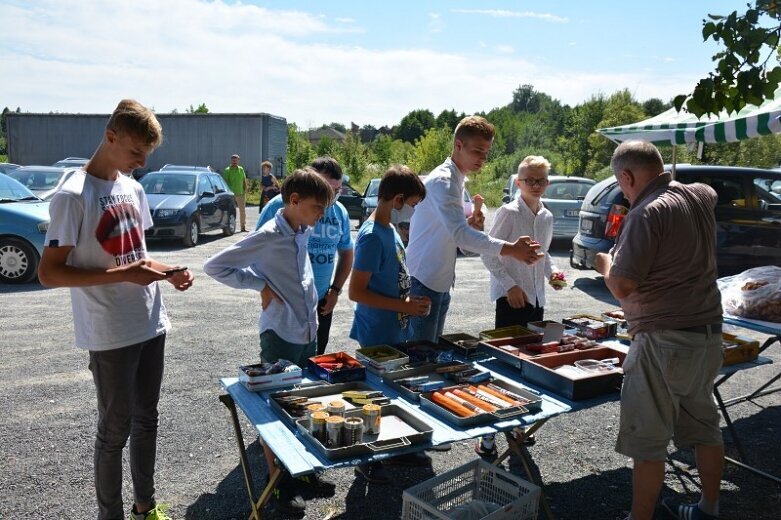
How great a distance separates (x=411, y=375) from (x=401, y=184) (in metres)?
0.98

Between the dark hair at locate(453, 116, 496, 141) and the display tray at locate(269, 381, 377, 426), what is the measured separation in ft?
5.24

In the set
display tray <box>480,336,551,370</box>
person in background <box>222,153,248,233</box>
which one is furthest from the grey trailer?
display tray <box>480,336,551,370</box>

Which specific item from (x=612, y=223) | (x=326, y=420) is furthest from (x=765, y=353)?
(x=326, y=420)

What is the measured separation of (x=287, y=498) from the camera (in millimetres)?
3174

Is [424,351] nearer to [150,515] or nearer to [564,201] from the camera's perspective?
[150,515]

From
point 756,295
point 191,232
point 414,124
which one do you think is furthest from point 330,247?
point 414,124

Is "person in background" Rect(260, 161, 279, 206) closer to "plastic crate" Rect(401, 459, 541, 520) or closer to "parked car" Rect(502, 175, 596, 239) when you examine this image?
"parked car" Rect(502, 175, 596, 239)

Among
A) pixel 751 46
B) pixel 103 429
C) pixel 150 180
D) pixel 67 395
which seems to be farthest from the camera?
pixel 150 180

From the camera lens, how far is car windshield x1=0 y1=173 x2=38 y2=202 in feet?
28.7

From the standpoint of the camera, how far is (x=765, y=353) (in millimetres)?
6379

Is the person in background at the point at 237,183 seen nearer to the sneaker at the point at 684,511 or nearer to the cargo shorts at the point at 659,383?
the sneaker at the point at 684,511

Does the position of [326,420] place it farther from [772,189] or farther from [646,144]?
[772,189]

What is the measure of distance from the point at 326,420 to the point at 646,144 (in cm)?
193

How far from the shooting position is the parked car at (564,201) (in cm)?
1291
